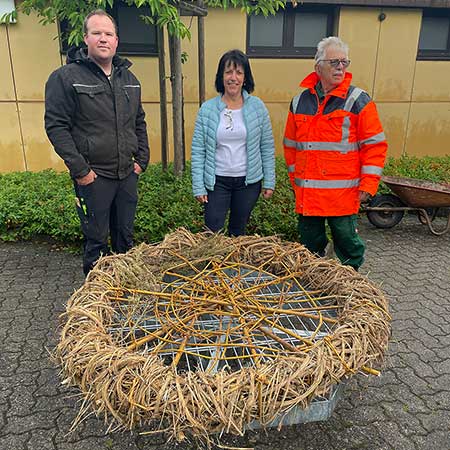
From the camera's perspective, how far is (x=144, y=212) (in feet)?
15.1

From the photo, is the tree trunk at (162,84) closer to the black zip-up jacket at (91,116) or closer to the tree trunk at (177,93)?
the tree trunk at (177,93)

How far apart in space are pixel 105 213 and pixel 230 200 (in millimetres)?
971

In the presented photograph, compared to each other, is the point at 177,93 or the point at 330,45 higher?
the point at 330,45

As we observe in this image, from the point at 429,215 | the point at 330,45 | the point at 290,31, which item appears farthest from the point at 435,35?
the point at 330,45

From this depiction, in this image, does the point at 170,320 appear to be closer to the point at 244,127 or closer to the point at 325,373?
the point at 325,373

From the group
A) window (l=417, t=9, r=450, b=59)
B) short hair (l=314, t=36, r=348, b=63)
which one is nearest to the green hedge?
short hair (l=314, t=36, r=348, b=63)

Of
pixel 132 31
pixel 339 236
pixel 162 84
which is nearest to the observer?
pixel 339 236

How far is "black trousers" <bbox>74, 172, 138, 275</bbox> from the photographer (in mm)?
3146

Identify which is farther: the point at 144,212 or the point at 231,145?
the point at 144,212

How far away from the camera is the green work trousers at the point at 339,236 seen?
330cm

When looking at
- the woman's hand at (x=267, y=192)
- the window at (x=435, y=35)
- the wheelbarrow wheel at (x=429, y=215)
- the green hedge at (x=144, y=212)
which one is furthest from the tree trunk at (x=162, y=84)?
the window at (x=435, y=35)

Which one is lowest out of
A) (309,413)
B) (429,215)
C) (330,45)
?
(429,215)

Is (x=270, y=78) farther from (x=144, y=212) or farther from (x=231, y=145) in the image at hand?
(x=231, y=145)

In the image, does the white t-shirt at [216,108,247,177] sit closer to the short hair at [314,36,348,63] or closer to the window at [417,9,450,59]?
the short hair at [314,36,348,63]
